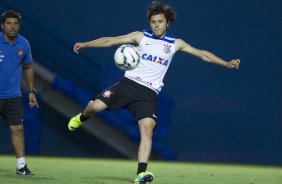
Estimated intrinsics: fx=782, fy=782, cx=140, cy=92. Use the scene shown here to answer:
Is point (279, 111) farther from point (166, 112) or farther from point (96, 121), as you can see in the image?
point (96, 121)

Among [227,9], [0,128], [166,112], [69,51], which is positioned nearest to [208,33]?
[227,9]

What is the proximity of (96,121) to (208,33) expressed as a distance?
3140 mm

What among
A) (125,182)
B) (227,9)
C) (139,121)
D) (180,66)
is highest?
(227,9)

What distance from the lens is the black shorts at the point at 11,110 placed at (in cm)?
960

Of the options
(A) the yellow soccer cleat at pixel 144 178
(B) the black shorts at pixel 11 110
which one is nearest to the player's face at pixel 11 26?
(B) the black shorts at pixel 11 110

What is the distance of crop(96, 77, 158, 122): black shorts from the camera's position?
29.8ft

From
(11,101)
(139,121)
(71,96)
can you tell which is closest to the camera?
(139,121)

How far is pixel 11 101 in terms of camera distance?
31.6ft

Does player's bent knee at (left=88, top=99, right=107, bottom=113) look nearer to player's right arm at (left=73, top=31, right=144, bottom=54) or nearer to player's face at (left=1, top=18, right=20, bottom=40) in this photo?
player's right arm at (left=73, top=31, right=144, bottom=54)

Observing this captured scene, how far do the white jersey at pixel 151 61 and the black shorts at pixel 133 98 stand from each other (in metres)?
0.08

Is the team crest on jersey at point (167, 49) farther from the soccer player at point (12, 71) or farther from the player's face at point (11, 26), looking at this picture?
the player's face at point (11, 26)

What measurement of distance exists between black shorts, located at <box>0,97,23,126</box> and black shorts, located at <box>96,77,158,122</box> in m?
1.10

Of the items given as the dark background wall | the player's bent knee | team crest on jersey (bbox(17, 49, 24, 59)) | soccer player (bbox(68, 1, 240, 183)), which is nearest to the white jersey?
soccer player (bbox(68, 1, 240, 183))

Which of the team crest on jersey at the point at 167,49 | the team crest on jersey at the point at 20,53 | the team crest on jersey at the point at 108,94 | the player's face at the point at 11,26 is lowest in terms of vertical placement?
the team crest on jersey at the point at 108,94
